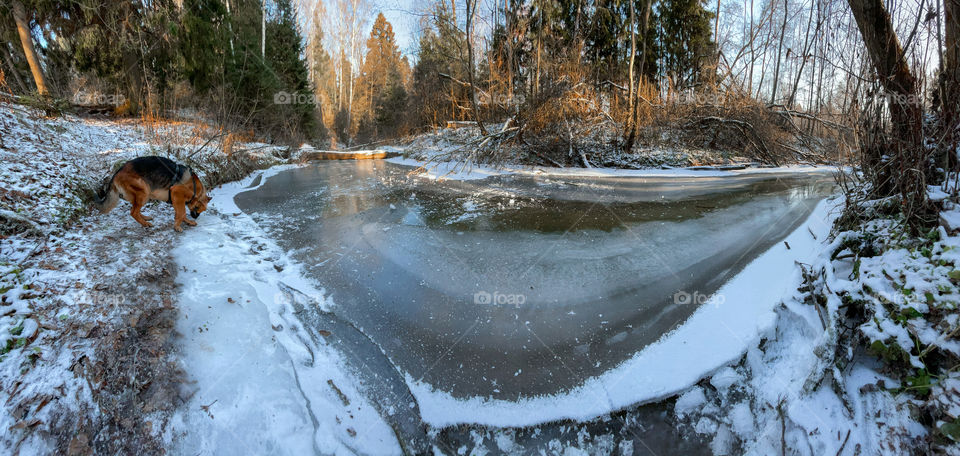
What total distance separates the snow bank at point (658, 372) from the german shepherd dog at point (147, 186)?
4.46 m

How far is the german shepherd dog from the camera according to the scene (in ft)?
14.5

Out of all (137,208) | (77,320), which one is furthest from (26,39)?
(77,320)

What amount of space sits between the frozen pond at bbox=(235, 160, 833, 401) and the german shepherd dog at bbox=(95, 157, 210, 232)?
1.12 meters

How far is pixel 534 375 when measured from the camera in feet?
8.20

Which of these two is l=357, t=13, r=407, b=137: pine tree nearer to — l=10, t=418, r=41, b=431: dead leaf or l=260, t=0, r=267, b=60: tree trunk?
l=260, t=0, r=267, b=60: tree trunk

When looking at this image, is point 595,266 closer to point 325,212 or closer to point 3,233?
point 325,212

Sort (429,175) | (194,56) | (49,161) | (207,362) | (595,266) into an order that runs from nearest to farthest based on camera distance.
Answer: (207,362)
(595,266)
(49,161)
(429,175)
(194,56)

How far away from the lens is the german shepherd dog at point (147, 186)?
4418 millimetres

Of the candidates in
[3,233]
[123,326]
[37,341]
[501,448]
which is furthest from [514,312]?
[3,233]

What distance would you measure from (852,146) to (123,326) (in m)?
6.23

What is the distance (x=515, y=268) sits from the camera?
4.16 meters

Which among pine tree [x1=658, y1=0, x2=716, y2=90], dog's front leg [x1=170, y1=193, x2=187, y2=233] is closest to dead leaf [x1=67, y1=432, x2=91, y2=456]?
dog's front leg [x1=170, y1=193, x2=187, y2=233]

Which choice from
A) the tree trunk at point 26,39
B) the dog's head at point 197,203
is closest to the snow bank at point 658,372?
the dog's head at point 197,203

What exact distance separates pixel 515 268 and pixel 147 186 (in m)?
4.62
